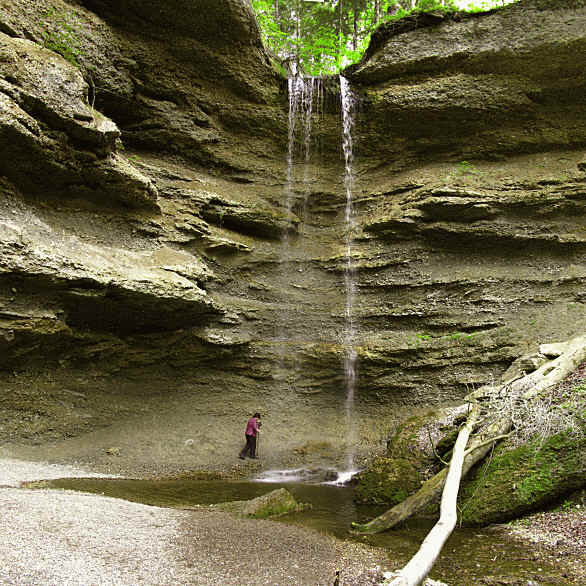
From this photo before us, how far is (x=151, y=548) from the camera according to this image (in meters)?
4.98

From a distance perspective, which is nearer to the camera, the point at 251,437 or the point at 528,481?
the point at 528,481

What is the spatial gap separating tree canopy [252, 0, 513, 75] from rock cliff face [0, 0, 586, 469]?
29.6 ft

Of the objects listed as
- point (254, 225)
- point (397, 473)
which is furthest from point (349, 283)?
point (397, 473)

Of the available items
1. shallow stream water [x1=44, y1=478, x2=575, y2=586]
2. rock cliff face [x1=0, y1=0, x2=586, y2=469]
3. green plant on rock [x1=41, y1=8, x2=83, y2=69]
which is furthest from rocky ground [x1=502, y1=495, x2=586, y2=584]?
green plant on rock [x1=41, y1=8, x2=83, y2=69]

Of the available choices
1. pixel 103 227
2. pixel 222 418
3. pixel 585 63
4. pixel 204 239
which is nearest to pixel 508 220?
pixel 585 63

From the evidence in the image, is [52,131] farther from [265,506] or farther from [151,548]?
[151,548]

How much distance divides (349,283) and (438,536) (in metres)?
12.9

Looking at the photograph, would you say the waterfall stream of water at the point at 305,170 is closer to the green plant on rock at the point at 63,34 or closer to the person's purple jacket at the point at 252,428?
the person's purple jacket at the point at 252,428

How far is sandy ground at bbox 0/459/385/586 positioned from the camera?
4137 mm

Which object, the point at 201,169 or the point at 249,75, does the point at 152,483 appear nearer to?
Answer: the point at 201,169

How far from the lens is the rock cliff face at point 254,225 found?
40.0 ft

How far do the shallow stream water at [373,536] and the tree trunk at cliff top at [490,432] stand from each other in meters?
0.24

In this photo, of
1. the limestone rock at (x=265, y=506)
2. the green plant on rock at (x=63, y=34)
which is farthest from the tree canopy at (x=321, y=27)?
the limestone rock at (x=265, y=506)

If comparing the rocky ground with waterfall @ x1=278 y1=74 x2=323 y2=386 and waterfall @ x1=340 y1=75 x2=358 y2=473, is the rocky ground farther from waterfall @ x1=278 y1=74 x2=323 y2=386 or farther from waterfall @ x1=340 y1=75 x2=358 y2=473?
waterfall @ x1=278 y1=74 x2=323 y2=386
